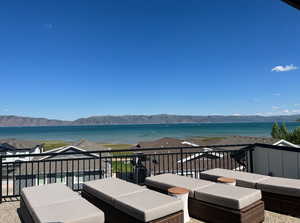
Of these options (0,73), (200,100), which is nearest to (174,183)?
(0,73)

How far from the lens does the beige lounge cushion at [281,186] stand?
270 cm

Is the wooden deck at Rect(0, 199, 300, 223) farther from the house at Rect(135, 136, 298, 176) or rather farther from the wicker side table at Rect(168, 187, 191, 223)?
the house at Rect(135, 136, 298, 176)

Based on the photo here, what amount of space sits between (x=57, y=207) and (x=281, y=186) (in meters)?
2.87

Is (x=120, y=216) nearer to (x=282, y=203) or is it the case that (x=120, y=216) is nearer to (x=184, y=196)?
(x=184, y=196)

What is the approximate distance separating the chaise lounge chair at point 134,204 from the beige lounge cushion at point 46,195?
0.34 meters

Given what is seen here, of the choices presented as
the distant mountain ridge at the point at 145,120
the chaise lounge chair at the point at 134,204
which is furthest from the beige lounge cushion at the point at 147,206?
the distant mountain ridge at the point at 145,120

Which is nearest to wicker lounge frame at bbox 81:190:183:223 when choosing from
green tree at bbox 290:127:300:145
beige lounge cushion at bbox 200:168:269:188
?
beige lounge cushion at bbox 200:168:269:188

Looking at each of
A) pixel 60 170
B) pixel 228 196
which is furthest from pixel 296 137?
pixel 228 196

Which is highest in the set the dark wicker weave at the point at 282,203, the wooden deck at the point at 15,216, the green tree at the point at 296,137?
the dark wicker weave at the point at 282,203

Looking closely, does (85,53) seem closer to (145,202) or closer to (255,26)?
(255,26)

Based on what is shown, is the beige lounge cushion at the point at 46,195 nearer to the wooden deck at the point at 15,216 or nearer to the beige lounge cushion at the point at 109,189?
the beige lounge cushion at the point at 109,189

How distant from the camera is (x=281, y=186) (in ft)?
9.23

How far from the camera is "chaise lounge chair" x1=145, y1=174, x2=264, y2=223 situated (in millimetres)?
2305

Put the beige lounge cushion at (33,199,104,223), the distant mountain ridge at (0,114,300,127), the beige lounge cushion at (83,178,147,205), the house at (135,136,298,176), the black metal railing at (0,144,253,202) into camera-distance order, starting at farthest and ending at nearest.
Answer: the distant mountain ridge at (0,114,300,127)
the house at (135,136,298,176)
the black metal railing at (0,144,253,202)
the beige lounge cushion at (83,178,147,205)
the beige lounge cushion at (33,199,104,223)
